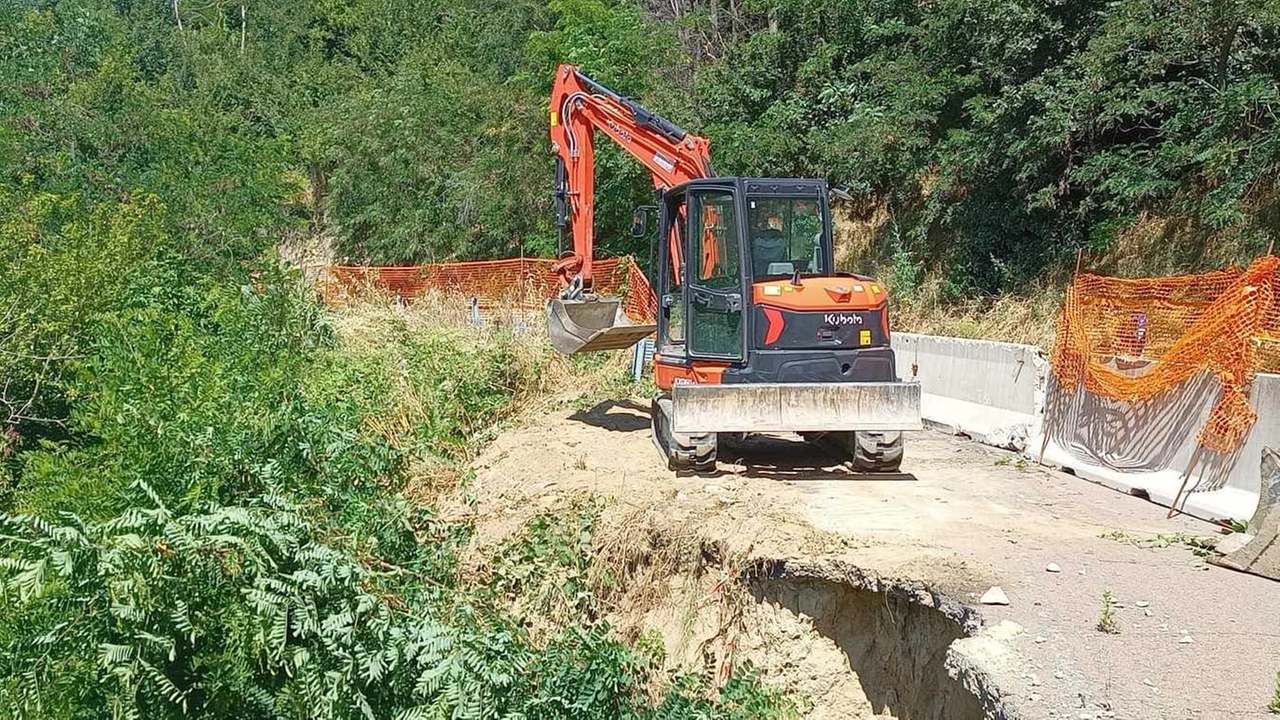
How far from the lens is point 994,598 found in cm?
563

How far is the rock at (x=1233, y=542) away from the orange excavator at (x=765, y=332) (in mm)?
2544

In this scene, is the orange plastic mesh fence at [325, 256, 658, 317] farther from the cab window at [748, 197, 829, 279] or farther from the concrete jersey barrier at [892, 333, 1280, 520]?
the cab window at [748, 197, 829, 279]

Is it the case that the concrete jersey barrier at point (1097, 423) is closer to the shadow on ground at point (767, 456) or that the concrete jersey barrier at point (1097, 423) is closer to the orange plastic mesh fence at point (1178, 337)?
the orange plastic mesh fence at point (1178, 337)

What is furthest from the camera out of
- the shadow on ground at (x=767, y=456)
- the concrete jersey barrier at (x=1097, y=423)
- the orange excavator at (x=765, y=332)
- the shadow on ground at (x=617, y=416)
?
the shadow on ground at (x=617, y=416)

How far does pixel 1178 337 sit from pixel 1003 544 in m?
3.69

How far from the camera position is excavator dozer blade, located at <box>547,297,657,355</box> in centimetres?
1045

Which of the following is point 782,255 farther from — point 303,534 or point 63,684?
point 63,684

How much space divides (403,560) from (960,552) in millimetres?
4209

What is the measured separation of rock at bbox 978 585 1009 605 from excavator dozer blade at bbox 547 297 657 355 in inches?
207

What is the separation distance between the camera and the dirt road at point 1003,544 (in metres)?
4.75

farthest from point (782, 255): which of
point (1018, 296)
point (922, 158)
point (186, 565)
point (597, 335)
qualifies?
point (922, 158)

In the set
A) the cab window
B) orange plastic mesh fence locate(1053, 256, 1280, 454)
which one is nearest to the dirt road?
orange plastic mesh fence locate(1053, 256, 1280, 454)

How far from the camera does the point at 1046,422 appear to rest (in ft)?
33.7

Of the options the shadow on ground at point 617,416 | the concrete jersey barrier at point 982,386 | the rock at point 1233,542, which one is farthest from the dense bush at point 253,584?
the concrete jersey barrier at point 982,386
